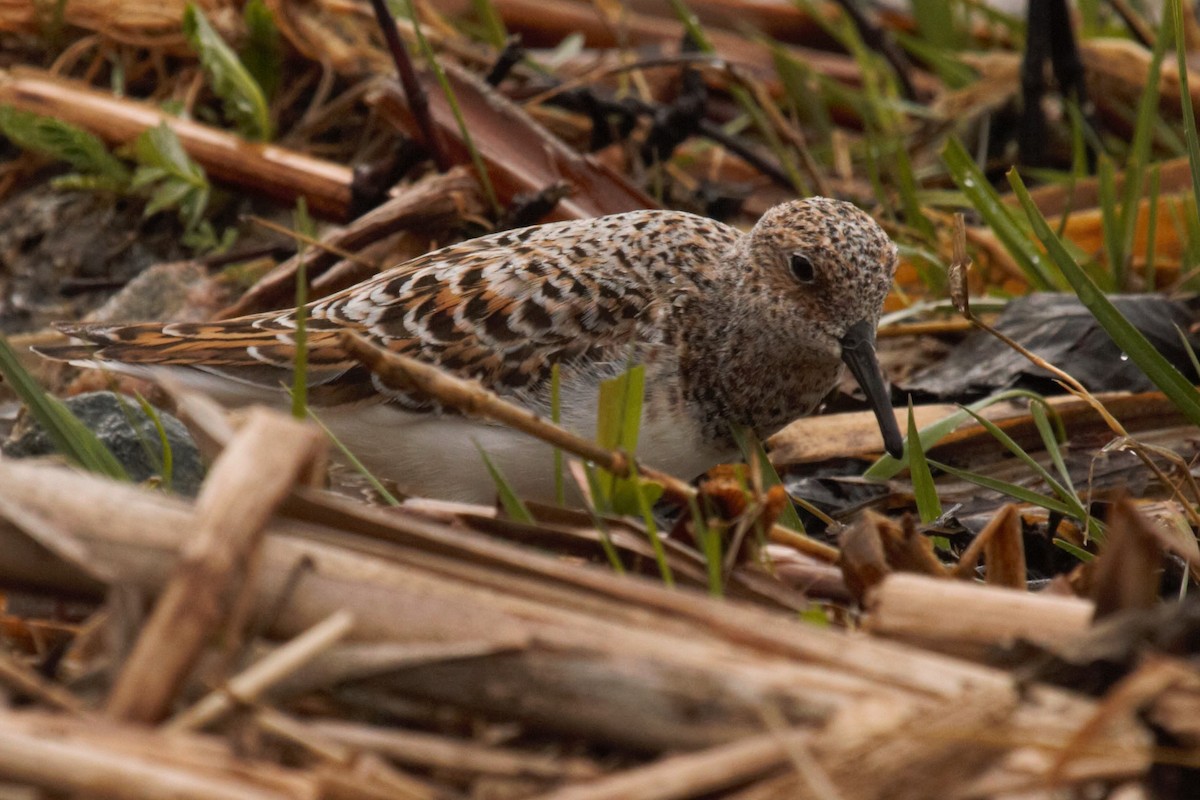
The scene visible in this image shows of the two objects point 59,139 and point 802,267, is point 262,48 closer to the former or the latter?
point 59,139

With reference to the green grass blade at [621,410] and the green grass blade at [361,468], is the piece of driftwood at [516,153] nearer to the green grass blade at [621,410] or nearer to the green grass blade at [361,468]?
the green grass blade at [361,468]

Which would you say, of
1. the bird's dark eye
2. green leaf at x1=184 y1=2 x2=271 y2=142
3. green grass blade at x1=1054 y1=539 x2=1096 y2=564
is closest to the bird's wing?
the bird's dark eye

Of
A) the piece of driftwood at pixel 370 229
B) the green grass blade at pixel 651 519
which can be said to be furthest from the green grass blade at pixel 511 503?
the piece of driftwood at pixel 370 229

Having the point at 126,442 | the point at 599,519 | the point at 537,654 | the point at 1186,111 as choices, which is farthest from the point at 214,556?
the point at 1186,111

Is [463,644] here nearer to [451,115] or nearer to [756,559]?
[756,559]

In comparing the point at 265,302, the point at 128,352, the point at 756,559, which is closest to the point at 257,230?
the point at 265,302

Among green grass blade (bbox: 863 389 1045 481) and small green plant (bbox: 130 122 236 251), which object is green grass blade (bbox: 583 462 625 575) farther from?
small green plant (bbox: 130 122 236 251)
